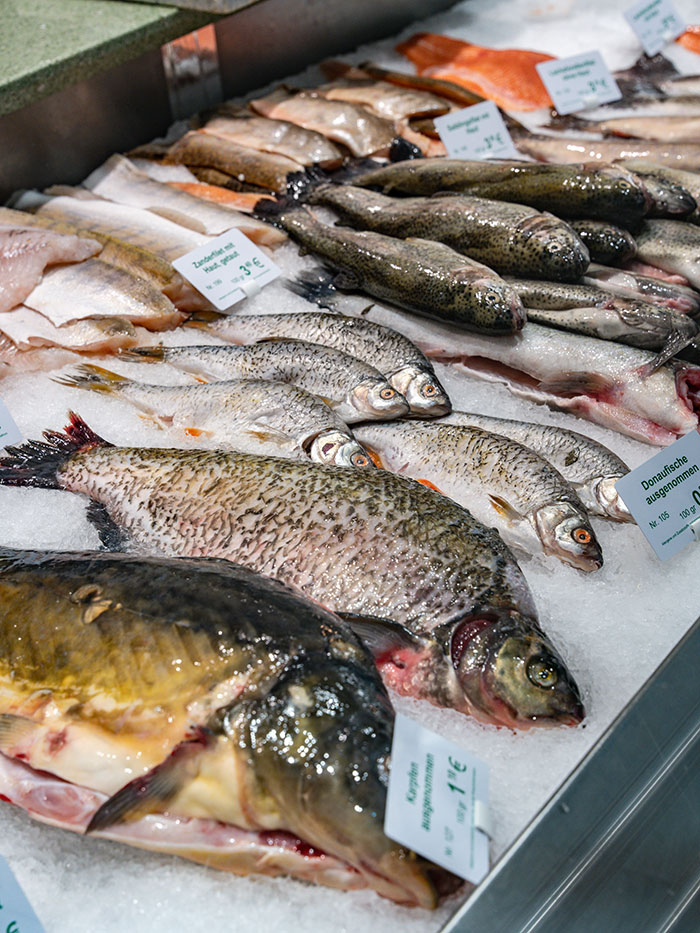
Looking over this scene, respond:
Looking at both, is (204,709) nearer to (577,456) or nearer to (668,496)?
(668,496)

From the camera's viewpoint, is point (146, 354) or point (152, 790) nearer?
Result: point (152, 790)

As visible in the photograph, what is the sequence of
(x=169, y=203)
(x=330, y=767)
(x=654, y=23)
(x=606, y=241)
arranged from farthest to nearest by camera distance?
(x=654, y=23), (x=169, y=203), (x=606, y=241), (x=330, y=767)

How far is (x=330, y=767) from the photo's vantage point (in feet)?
3.84

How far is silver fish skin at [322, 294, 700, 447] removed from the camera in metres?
2.25

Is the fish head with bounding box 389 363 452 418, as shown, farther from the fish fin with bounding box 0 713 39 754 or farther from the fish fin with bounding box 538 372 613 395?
the fish fin with bounding box 0 713 39 754

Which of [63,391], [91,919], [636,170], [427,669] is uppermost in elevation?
[636,170]

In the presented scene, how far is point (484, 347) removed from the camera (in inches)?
97.9

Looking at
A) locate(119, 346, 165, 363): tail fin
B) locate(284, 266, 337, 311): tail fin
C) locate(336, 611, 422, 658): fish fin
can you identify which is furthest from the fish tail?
locate(284, 266, 337, 311): tail fin

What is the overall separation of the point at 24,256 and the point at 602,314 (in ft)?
5.64

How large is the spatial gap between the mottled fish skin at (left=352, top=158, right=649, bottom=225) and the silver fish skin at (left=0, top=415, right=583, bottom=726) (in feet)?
4.79

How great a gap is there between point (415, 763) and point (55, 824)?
54 centimetres

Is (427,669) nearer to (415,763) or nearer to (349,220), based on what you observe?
(415,763)

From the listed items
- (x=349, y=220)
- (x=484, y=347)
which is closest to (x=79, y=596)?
(x=484, y=347)

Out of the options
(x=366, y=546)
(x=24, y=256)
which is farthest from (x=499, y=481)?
(x=24, y=256)
